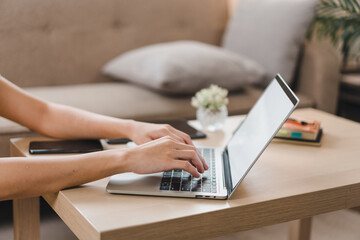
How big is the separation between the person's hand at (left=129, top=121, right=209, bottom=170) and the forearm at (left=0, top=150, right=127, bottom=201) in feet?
0.58

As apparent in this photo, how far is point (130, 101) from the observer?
182 cm

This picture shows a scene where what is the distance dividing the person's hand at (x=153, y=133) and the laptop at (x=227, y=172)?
0.09 metres

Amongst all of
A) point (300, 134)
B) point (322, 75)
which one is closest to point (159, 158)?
point (300, 134)

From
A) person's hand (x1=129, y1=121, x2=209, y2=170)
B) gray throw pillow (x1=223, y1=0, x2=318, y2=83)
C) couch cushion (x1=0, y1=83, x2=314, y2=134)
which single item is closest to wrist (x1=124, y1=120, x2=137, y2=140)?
person's hand (x1=129, y1=121, x2=209, y2=170)

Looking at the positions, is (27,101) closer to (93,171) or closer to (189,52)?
(93,171)

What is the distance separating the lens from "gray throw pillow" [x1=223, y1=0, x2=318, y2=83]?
205 cm

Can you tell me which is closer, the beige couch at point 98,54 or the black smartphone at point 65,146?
the black smartphone at point 65,146

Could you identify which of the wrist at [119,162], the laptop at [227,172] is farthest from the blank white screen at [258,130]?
the wrist at [119,162]

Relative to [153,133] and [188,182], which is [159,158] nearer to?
[188,182]

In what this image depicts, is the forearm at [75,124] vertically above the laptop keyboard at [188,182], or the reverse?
the forearm at [75,124]

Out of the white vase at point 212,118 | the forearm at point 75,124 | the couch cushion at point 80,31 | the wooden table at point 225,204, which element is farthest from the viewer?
the couch cushion at point 80,31

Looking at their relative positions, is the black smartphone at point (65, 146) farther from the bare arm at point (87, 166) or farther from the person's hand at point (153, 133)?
the bare arm at point (87, 166)

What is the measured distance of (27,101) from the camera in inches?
45.8

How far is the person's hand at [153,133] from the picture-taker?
1032mm
